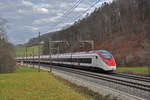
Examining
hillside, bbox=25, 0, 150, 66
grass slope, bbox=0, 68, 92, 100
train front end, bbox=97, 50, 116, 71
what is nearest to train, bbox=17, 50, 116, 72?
train front end, bbox=97, 50, 116, 71

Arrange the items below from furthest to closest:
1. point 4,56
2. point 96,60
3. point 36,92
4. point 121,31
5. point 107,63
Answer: point 121,31
point 4,56
point 96,60
point 107,63
point 36,92

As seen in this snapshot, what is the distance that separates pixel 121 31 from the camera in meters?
76.7

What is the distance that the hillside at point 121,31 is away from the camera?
4947cm

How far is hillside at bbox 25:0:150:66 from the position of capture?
49469mm

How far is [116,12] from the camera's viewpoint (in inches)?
3627

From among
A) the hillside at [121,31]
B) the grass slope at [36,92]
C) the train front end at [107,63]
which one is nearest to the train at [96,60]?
the train front end at [107,63]

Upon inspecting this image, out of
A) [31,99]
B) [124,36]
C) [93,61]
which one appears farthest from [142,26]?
[31,99]

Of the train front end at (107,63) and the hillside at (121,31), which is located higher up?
the hillside at (121,31)

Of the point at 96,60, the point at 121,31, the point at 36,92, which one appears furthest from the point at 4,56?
the point at 121,31

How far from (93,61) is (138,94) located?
1644 cm

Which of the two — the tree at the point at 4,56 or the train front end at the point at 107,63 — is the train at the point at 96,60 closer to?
the train front end at the point at 107,63

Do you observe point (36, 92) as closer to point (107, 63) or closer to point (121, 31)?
point (107, 63)

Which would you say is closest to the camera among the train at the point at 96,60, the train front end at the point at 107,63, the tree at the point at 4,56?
the train front end at the point at 107,63

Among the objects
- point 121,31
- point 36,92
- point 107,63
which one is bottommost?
point 36,92
